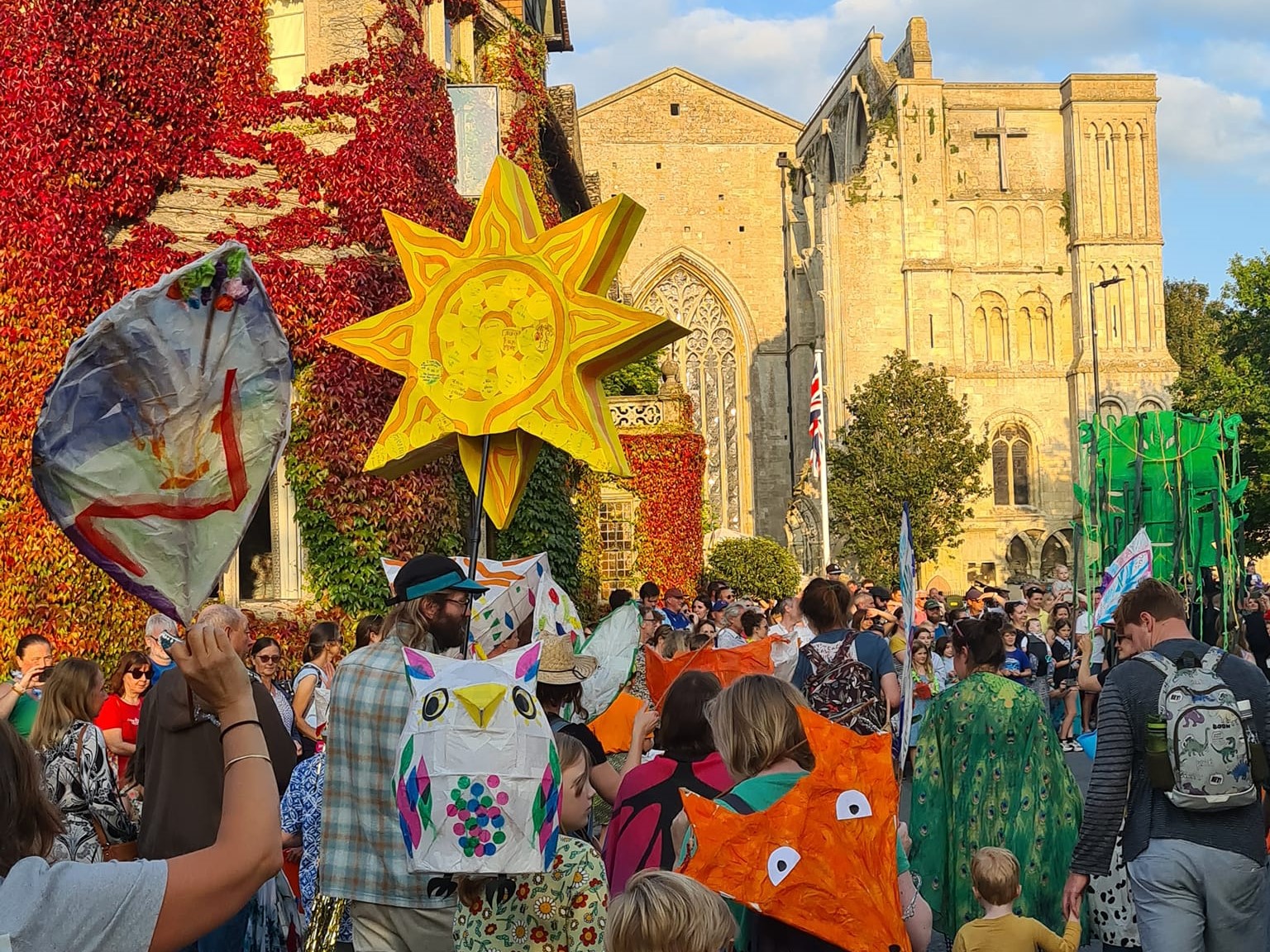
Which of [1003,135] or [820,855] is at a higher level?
[1003,135]

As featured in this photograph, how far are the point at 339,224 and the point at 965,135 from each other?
44471 millimetres

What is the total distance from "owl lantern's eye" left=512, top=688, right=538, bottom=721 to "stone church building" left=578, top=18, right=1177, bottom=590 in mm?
47677

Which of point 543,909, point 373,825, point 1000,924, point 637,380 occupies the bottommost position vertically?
point 1000,924

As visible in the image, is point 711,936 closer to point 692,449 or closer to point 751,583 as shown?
point 692,449

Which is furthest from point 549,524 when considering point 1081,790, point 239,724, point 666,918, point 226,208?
point 239,724

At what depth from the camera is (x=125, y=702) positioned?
8.40 m

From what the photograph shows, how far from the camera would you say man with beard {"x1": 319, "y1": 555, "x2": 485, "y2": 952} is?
4.70 m

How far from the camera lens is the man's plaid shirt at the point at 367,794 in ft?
15.5

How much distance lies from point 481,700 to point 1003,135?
55444 mm

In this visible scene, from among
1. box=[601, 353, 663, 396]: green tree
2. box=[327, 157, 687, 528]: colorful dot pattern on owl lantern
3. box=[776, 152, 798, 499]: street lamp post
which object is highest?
box=[776, 152, 798, 499]: street lamp post

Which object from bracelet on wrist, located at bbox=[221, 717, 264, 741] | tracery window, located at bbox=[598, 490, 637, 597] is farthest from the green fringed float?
bracelet on wrist, located at bbox=[221, 717, 264, 741]

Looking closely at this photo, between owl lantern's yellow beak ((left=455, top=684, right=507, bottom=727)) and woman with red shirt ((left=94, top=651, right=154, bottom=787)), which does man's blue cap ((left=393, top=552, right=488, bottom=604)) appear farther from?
woman with red shirt ((left=94, top=651, right=154, bottom=787))

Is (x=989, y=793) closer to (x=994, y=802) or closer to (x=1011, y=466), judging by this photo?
(x=994, y=802)

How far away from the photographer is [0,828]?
238 cm
